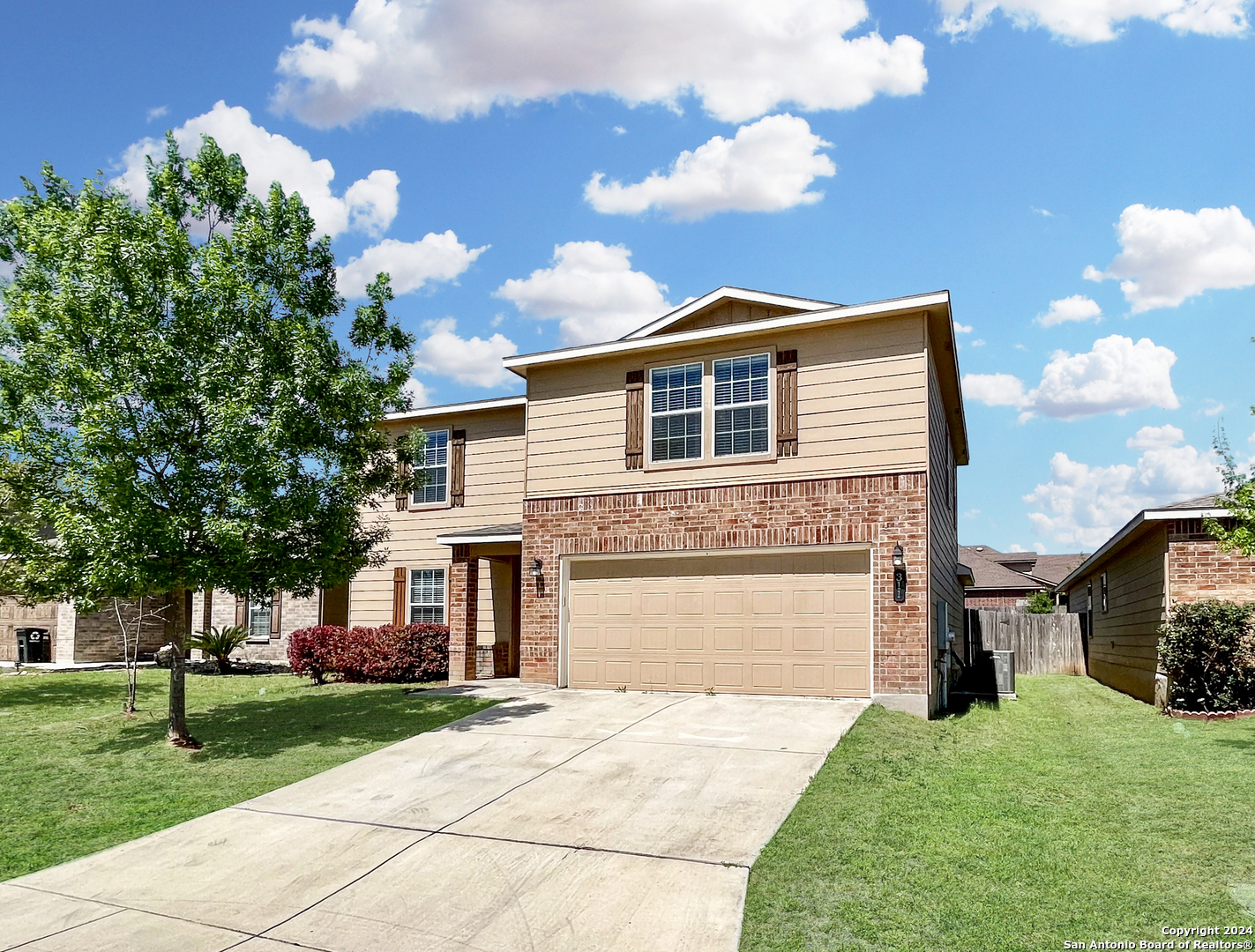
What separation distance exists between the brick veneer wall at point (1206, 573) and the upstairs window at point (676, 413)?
7.50 m

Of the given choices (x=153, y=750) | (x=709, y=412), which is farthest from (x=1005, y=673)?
(x=153, y=750)

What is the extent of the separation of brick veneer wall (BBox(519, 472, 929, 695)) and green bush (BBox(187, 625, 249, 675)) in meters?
9.74

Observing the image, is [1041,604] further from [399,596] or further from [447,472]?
[399,596]

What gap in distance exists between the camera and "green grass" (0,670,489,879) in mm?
8039

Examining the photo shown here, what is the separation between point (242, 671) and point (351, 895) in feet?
55.0

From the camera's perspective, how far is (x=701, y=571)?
1370 centimetres

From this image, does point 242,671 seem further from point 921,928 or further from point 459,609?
point 921,928

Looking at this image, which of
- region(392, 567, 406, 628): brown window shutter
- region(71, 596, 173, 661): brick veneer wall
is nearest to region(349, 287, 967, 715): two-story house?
region(392, 567, 406, 628): brown window shutter

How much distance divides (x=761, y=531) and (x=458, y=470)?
8.63 meters

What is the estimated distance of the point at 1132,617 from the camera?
1705 cm

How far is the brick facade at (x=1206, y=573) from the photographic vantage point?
44.8 feet

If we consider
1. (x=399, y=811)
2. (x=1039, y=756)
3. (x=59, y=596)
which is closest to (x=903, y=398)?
(x=1039, y=756)

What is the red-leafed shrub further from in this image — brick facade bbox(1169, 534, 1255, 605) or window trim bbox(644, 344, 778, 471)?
brick facade bbox(1169, 534, 1255, 605)

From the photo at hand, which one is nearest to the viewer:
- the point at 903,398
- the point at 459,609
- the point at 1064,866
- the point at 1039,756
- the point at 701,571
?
the point at 1064,866
